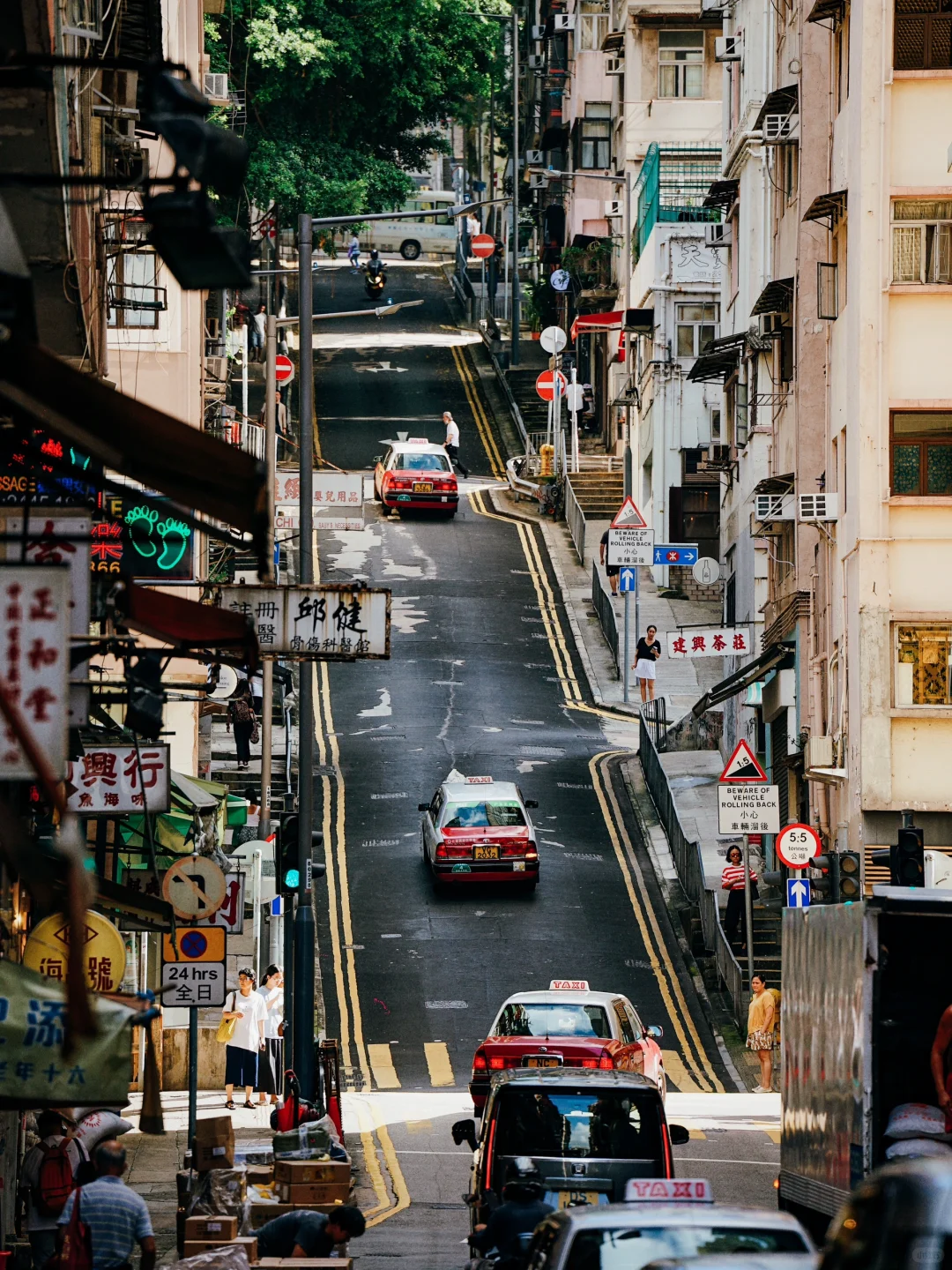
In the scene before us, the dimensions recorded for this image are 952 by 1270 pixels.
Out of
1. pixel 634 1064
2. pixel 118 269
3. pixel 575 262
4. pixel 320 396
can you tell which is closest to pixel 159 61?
pixel 634 1064

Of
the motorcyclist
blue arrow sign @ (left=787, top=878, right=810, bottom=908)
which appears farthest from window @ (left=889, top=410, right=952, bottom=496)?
the motorcyclist

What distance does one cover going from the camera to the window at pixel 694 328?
194ft

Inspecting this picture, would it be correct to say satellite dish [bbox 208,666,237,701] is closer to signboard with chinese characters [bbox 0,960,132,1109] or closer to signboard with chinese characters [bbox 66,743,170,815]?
signboard with chinese characters [bbox 66,743,170,815]

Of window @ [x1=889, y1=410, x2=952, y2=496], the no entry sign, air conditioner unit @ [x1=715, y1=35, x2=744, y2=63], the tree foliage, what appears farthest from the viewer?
the tree foliage

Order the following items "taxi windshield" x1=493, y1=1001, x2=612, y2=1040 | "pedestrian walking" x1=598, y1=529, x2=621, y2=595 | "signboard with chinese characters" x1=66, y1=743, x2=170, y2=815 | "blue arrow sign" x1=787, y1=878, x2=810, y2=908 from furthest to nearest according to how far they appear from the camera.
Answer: "pedestrian walking" x1=598, y1=529, x2=621, y2=595 → "blue arrow sign" x1=787, y1=878, x2=810, y2=908 → "taxi windshield" x1=493, y1=1001, x2=612, y2=1040 → "signboard with chinese characters" x1=66, y1=743, x2=170, y2=815

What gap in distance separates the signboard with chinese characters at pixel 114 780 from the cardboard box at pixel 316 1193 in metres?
5.09

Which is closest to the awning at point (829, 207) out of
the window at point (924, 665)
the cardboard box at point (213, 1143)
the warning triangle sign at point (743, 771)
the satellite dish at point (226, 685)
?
the window at point (924, 665)

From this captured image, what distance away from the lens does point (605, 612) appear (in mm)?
54188

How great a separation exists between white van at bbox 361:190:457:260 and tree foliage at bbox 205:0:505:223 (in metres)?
27.0

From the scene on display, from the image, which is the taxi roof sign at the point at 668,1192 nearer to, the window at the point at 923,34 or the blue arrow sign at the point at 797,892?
the blue arrow sign at the point at 797,892

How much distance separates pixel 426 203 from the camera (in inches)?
4555

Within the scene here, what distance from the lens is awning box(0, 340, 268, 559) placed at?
30.4 feet

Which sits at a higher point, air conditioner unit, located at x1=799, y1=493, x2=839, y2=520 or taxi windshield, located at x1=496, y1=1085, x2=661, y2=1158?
air conditioner unit, located at x1=799, y1=493, x2=839, y2=520

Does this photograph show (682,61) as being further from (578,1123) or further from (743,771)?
(578,1123)
